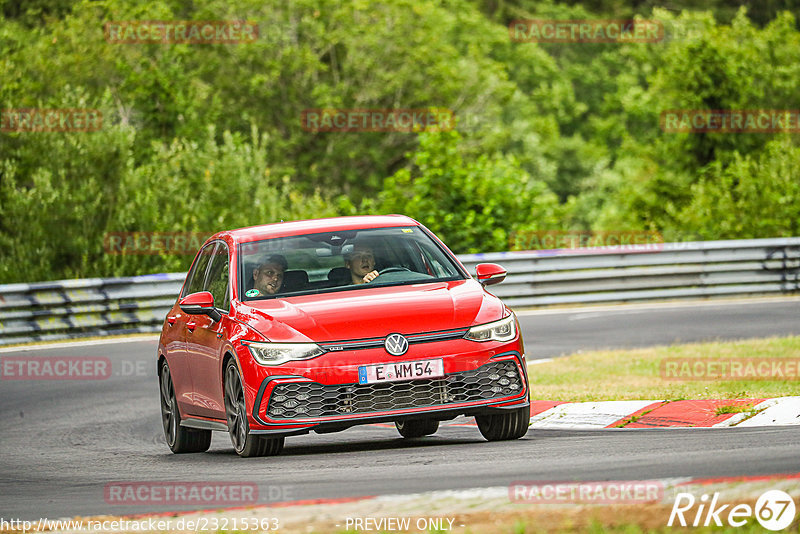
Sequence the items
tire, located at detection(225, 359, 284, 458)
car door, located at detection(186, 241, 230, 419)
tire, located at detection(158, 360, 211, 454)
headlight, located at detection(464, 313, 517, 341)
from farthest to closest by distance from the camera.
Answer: tire, located at detection(158, 360, 211, 454) < car door, located at detection(186, 241, 230, 419) < tire, located at detection(225, 359, 284, 458) < headlight, located at detection(464, 313, 517, 341)

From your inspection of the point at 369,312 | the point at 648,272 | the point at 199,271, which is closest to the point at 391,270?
the point at 369,312

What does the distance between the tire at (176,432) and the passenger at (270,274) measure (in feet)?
5.54

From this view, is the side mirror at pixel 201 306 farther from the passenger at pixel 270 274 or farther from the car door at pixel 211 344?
the passenger at pixel 270 274

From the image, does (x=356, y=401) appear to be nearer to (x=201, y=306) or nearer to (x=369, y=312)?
(x=369, y=312)

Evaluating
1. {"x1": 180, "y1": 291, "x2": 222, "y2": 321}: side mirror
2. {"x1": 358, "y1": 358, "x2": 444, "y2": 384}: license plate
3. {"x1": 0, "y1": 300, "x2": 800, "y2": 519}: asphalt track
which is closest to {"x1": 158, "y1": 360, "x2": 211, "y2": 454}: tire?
{"x1": 0, "y1": 300, "x2": 800, "y2": 519}: asphalt track

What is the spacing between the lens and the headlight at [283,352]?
8742 millimetres

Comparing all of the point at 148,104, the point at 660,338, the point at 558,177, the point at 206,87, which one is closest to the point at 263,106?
the point at 206,87

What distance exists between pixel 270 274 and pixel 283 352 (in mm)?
1122

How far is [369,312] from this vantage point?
8906 mm

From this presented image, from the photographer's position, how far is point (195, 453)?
10906 millimetres

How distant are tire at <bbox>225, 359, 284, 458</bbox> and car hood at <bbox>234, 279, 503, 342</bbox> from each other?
0.41 meters

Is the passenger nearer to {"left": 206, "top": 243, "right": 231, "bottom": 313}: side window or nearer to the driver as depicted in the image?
{"left": 206, "top": 243, "right": 231, "bottom": 313}: side window

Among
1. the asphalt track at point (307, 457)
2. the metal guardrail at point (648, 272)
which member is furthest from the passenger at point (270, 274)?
the metal guardrail at point (648, 272)

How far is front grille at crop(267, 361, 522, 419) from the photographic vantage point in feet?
28.7
